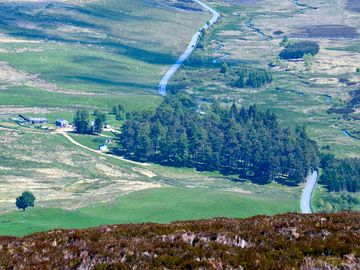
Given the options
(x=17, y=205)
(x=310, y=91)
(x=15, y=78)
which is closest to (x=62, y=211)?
(x=17, y=205)

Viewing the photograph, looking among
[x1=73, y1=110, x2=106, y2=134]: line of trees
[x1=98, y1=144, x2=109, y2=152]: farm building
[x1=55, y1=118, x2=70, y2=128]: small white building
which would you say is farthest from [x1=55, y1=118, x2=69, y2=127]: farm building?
[x1=98, y1=144, x2=109, y2=152]: farm building

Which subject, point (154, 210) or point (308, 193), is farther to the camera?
point (308, 193)

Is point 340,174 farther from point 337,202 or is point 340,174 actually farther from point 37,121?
point 37,121

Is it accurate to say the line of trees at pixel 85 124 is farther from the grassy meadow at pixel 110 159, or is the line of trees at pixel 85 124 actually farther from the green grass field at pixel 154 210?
the green grass field at pixel 154 210

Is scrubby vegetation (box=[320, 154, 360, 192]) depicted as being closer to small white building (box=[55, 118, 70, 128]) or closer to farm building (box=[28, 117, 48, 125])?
small white building (box=[55, 118, 70, 128])

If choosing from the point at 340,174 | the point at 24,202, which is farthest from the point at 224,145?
the point at 24,202

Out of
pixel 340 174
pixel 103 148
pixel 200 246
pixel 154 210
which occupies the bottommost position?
pixel 103 148
